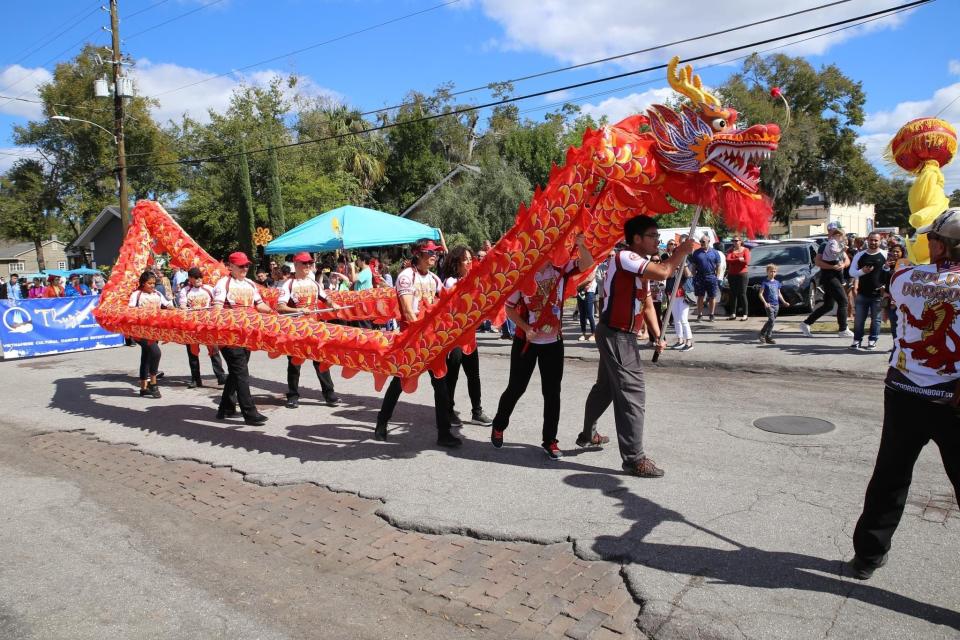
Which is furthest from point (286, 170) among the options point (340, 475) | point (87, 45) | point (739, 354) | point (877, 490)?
point (877, 490)

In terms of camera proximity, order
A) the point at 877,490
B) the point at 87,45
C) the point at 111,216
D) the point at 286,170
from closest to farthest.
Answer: the point at 877,490, the point at 286,170, the point at 111,216, the point at 87,45

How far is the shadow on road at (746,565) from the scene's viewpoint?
3.34 metres

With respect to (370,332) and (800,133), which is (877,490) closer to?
(370,332)

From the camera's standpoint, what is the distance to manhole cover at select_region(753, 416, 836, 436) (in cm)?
627

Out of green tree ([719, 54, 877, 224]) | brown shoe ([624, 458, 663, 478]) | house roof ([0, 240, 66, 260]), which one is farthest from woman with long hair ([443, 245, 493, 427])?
house roof ([0, 240, 66, 260])

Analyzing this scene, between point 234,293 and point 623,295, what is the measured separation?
16.0 ft

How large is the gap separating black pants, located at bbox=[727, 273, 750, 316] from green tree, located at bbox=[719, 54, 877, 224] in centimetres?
2518

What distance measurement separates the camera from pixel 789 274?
50.3ft

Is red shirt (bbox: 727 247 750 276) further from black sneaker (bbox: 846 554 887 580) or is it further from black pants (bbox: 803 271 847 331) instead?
black sneaker (bbox: 846 554 887 580)

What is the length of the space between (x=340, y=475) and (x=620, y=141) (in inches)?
143

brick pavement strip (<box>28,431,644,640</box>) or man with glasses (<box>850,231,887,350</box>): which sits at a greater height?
man with glasses (<box>850,231,887,350</box>)

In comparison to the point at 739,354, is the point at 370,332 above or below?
above

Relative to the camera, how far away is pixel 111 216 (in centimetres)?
4175

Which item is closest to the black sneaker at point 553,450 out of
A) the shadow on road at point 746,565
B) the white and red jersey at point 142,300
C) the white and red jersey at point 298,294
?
the shadow on road at point 746,565
